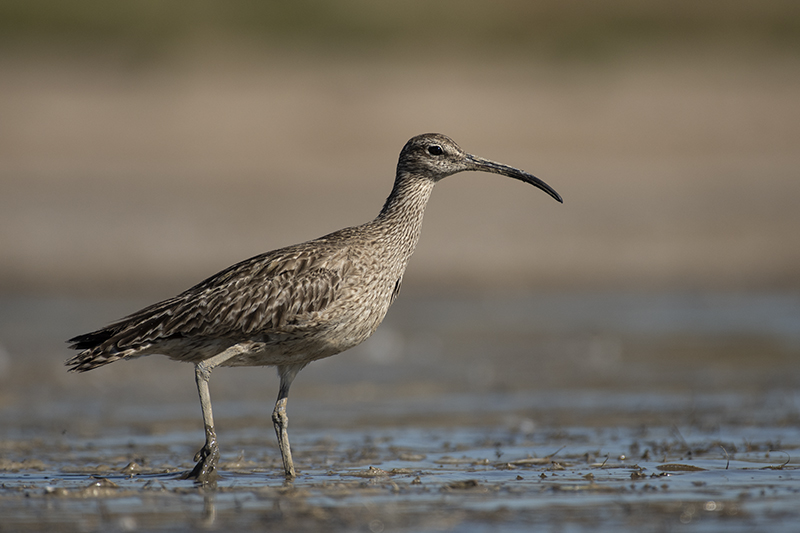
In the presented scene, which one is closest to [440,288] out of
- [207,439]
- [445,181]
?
[445,181]

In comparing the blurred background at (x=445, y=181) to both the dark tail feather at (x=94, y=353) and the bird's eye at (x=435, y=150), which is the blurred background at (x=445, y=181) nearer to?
the dark tail feather at (x=94, y=353)

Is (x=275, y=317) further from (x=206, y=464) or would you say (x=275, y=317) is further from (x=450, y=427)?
(x=450, y=427)

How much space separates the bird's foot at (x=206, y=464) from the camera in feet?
24.5

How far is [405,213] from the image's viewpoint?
8.57 meters

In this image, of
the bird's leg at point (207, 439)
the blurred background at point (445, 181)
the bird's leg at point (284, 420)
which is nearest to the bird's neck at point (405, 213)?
the bird's leg at point (284, 420)

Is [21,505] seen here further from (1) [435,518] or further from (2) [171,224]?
(2) [171,224]

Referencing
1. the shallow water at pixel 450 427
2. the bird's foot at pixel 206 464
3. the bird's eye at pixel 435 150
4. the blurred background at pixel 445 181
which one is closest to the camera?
the shallow water at pixel 450 427

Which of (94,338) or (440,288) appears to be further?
(440,288)

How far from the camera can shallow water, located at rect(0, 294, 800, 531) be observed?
644cm

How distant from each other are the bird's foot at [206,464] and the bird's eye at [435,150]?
2641 millimetres

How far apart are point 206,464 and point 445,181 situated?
15061 mm

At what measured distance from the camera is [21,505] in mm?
6586

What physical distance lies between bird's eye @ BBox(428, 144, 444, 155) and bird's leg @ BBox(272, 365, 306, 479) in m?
1.81

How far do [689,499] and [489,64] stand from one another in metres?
22.6
